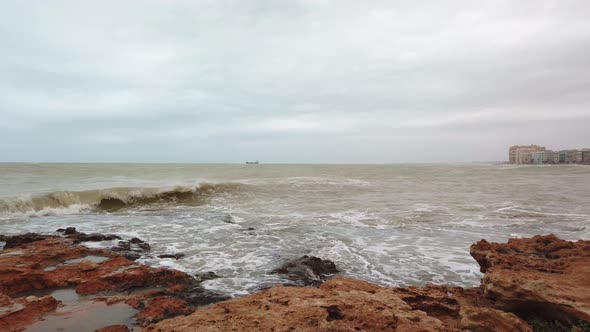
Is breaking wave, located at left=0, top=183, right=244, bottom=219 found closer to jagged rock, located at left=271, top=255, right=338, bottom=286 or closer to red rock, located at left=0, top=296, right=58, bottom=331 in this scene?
red rock, located at left=0, top=296, right=58, bottom=331

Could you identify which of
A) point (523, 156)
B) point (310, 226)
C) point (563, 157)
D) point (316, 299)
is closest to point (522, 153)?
point (523, 156)

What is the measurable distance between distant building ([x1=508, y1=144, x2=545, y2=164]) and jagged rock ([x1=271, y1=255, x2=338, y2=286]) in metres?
146

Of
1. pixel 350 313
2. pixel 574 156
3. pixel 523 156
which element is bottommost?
pixel 350 313

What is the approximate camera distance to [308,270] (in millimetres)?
6484

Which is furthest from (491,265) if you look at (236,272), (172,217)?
(172,217)

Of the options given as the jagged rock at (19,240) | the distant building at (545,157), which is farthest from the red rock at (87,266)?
the distant building at (545,157)

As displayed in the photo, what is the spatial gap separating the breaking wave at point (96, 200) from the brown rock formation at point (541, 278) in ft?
53.5

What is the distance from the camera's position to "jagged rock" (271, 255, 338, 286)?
239 inches

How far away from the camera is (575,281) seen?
398cm

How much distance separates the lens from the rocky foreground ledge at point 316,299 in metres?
3.46

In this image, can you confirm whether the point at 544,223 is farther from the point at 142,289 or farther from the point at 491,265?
the point at 142,289

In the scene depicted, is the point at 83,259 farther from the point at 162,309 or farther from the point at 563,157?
the point at 563,157

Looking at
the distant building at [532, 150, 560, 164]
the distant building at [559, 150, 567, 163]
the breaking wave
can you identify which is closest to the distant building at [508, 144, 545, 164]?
the distant building at [532, 150, 560, 164]

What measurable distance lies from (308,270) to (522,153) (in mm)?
154862
